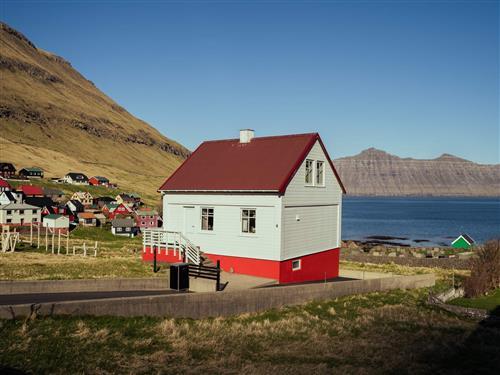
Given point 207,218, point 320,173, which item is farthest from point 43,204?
point 320,173

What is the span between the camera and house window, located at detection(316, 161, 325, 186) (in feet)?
107

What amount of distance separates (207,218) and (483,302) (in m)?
17.6

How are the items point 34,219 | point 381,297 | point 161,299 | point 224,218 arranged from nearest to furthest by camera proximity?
point 161,299, point 381,297, point 224,218, point 34,219

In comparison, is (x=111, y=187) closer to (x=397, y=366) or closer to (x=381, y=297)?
(x=381, y=297)

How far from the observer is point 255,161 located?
31.6 m

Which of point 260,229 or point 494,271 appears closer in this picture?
point 260,229

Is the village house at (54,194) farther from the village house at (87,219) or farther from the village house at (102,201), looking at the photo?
the village house at (87,219)

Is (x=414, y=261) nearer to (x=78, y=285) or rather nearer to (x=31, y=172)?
(x=78, y=285)

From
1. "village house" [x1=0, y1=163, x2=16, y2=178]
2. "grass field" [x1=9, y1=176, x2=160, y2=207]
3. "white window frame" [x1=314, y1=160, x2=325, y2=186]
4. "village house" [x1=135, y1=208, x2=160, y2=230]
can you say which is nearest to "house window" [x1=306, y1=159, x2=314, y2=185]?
"white window frame" [x1=314, y1=160, x2=325, y2=186]

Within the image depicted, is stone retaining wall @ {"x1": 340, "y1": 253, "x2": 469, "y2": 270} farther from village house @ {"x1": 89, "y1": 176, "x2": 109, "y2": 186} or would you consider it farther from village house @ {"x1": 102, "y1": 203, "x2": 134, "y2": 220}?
village house @ {"x1": 89, "y1": 176, "x2": 109, "y2": 186}

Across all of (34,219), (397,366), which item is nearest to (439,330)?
(397,366)

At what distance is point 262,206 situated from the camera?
28703 millimetres

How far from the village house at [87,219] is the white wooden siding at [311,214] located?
63.2 m

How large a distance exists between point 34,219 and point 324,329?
74.5m
